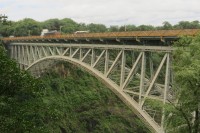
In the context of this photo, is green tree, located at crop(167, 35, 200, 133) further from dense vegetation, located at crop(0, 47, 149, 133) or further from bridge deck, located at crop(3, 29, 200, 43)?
dense vegetation, located at crop(0, 47, 149, 133)

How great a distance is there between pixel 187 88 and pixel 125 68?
635 inches

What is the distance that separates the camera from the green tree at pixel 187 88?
54.1ft

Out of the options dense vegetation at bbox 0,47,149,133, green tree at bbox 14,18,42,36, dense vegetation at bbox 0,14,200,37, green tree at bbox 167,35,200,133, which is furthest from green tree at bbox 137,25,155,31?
green tree at bbox 167,35,200,133

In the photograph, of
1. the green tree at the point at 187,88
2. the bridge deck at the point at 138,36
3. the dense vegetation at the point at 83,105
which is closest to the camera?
the green tree at the point at 187,88

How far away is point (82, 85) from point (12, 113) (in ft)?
195

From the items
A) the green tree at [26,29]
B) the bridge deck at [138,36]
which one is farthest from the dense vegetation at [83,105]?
the green tree at [26,29]

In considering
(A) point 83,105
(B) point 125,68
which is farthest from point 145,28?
(B) point 125,68

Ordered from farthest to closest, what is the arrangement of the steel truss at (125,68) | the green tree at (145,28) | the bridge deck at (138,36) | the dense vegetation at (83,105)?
the green tree at (145,28) < the dense vegetation at (83,105) < the steel truss at (125,68) < the bridge deck at (138,36)

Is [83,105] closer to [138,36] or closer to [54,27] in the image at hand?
[138,36]

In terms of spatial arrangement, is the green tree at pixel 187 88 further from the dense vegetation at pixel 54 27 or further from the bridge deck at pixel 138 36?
the dense vegetation at pixel 54 27

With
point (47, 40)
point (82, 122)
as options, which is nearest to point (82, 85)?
point (82, 122)

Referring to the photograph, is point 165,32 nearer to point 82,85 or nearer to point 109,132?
point 109,132

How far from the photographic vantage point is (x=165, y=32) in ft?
83.7

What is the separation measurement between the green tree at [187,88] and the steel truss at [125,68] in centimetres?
124
